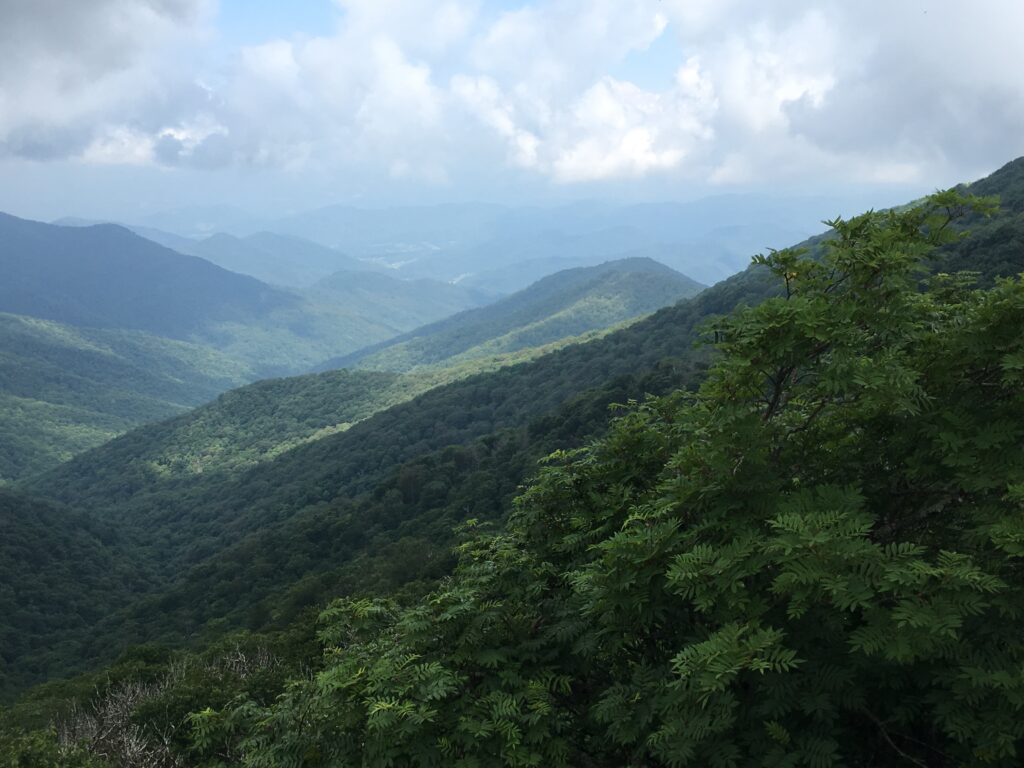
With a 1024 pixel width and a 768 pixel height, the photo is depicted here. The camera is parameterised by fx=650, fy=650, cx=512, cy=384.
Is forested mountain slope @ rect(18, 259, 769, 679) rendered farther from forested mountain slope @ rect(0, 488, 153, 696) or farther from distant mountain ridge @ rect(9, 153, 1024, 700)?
forested mountain slope @ rect(0, 488, 153, 696)

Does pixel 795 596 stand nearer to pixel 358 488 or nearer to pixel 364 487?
pixel 364 487

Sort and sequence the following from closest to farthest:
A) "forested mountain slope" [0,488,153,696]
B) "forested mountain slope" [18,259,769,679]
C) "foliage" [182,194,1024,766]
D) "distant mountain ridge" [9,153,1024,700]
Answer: "foliage" [182,194,1024,766]
"distant mountain ridge" [9,153,1024,700]
"forested mountain slope" [18,259,769,679]
"forested mountain slope" [0,488,153,696]

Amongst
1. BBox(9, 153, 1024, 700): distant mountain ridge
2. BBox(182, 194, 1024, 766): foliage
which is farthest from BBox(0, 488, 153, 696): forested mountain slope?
BBox(182, 194, 1024, 766): foliage

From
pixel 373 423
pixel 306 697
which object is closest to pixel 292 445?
pixel 373 423

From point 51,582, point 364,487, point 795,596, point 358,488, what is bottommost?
point 51,582

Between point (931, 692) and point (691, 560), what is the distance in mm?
1972

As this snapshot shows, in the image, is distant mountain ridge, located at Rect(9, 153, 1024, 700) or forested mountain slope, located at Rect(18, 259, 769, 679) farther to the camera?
forested mountain slope, located at Rect(18, 259, 769, 679)

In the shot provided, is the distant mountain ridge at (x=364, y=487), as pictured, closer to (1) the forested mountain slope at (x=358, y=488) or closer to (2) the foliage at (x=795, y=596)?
(1) the forested mountain slope at (x=358, y=488)

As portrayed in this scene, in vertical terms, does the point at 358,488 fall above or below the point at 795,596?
below

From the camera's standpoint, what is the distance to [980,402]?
5.89m

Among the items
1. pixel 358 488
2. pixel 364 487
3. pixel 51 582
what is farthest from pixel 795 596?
pixel 51 582

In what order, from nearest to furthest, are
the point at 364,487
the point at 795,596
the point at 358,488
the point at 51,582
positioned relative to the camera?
the point at 795,596
the point at 51,582
the point at 364,487
the point at 358,488

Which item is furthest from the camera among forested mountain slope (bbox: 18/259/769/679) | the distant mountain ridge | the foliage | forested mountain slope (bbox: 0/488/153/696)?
forested mountain slope (bbox: 0/488/153/696)

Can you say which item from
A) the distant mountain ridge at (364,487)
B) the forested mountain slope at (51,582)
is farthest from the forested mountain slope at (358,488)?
the forested mountain slope at (51,582)
